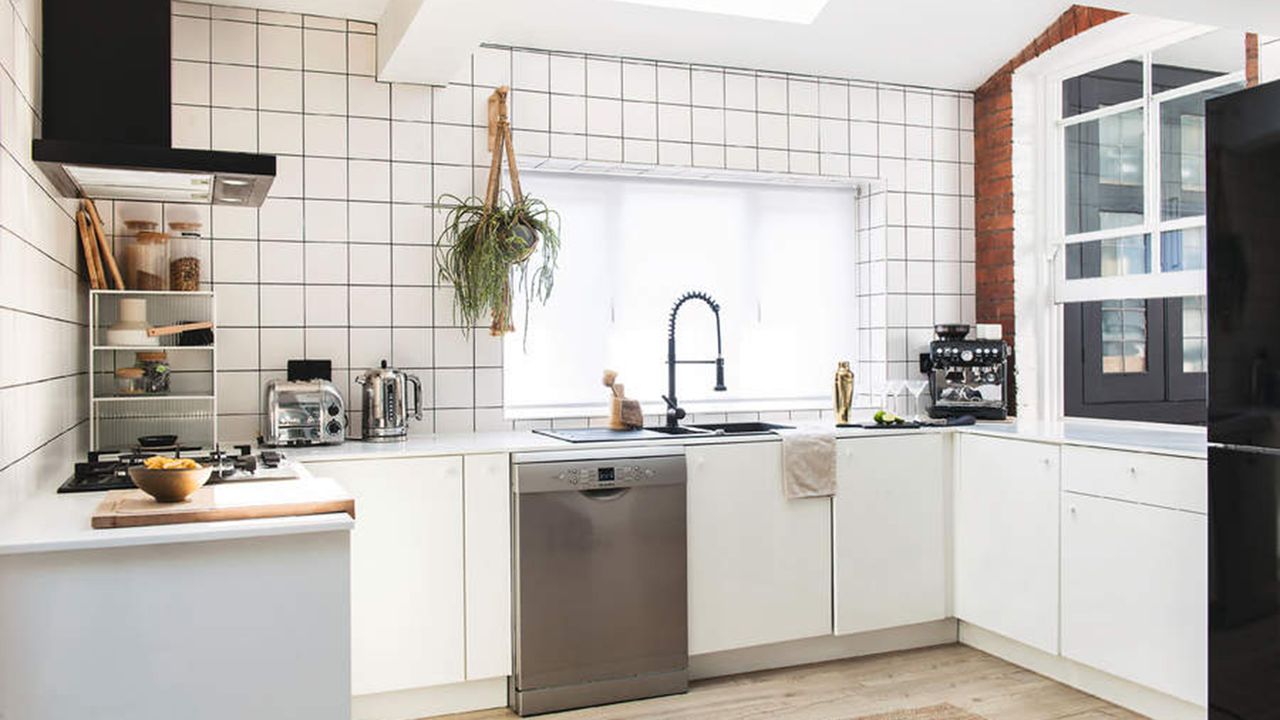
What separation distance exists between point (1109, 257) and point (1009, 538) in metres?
1.23

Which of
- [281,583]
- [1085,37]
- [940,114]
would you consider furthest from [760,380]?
[281,583]

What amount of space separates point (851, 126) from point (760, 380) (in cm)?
114

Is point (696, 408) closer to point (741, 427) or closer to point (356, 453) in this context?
point (741, 427)

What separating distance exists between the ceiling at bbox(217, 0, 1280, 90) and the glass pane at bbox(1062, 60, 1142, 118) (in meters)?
0.28

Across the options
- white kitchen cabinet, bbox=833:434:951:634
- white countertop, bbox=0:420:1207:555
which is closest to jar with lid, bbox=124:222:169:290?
white countertop, bbox=0:420:1207:555

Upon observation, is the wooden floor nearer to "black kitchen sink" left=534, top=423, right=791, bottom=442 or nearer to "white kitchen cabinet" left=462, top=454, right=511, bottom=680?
"white kitchen cabinet" left=462, top=454, right=511, bottom=680

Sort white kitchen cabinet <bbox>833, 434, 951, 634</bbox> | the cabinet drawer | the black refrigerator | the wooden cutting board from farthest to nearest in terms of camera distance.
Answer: white kitchen cabinet <bbox>833, 434, 951, 634</bbox> < the cabinet drawer < the black refrigerator < the wooden cutting board

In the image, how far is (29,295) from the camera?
7.55ft

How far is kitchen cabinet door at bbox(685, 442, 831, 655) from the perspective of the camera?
3561mm

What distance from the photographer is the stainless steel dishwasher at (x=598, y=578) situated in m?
3.29

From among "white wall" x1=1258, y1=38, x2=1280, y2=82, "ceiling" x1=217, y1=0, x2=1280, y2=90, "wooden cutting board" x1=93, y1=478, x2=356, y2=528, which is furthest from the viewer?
"ceiling" x1=217, y1=0, x2=1280, y2=90

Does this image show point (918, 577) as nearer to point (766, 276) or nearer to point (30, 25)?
point (766, 276)

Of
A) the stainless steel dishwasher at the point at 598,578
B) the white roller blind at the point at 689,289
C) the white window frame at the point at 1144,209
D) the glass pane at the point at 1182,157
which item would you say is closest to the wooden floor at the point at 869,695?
the stainless steel dishwasher at the point at 598,578

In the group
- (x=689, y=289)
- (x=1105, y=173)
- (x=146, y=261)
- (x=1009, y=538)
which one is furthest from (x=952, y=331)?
(x=146, y=261)
